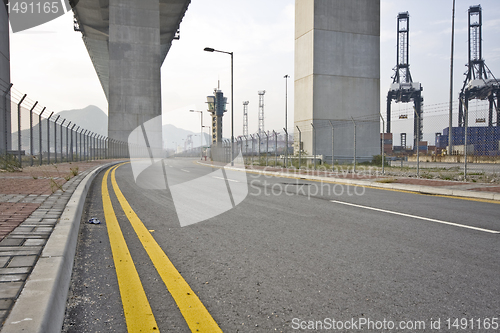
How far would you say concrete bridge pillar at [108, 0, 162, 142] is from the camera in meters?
51.5

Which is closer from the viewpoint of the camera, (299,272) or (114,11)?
(299,272)

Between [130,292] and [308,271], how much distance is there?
165 cm

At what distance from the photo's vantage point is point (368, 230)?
16.9ft

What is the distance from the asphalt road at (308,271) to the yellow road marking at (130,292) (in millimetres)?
50

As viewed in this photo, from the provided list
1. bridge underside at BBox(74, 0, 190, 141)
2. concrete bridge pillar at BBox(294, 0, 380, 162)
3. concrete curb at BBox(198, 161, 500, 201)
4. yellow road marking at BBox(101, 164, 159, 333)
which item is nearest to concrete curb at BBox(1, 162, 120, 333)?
yellow road marking at BBox(101, 164, 159, 333)

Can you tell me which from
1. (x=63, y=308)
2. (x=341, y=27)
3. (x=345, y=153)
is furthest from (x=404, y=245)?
(x=341, y=27)

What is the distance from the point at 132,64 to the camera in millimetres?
52656

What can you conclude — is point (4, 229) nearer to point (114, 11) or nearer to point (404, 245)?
point (404, 245)

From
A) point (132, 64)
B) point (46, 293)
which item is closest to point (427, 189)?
point (46, 293)

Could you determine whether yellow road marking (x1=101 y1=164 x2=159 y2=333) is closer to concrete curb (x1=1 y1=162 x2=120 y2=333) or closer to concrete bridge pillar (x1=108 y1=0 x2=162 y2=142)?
concrete curb (x1=1 y1=162 x2=120 y2=333)

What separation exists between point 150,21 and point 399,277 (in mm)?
57624

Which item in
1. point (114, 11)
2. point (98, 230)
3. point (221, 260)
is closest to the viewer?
point (221, 260)

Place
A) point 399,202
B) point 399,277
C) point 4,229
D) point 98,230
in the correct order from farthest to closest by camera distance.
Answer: point 399,202
point 98,230
point 4,229
point 399,277

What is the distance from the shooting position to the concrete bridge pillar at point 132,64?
5147cm
